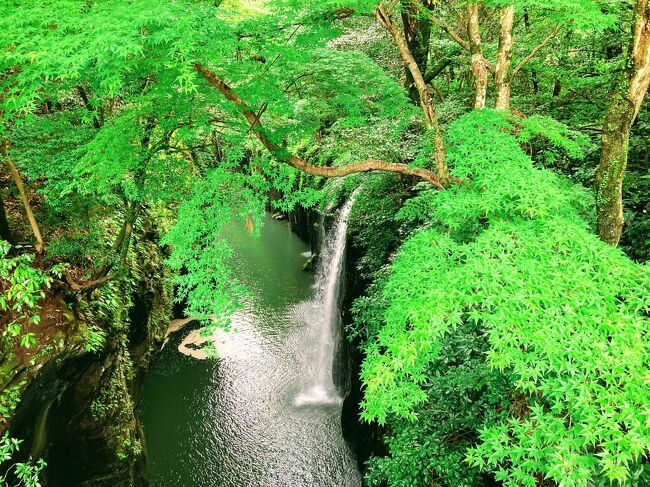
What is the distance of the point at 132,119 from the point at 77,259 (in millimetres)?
5018

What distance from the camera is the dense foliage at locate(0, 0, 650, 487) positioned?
321cm

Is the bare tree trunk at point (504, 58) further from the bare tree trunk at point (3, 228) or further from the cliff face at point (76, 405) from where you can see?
the bare tree trunk at point (3, 228)

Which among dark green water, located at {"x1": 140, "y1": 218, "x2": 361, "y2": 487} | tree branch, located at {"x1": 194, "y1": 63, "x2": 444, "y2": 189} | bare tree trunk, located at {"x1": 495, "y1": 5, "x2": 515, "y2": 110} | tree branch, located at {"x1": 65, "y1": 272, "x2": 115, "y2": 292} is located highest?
bare tree trunk, located at {"x1": 495, "y1": 5, "x2": 515, "y2": 110}

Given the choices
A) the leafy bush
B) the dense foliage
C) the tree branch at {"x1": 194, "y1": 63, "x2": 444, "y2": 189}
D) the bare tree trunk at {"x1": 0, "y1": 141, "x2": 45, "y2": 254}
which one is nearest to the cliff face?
the dense foliage

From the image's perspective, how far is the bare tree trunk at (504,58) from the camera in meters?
5.64

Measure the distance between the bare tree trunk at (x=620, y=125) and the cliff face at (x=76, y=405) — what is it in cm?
923

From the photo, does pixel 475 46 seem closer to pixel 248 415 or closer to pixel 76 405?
pixel 76 405

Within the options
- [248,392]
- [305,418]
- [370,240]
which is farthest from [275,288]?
[370,240]

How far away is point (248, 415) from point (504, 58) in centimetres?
1226

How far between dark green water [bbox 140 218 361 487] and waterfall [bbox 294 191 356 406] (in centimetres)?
25

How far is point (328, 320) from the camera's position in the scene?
1638cm

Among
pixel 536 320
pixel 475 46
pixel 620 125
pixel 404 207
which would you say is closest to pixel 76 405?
pixel 404 207

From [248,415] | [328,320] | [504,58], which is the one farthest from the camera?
[328,320]

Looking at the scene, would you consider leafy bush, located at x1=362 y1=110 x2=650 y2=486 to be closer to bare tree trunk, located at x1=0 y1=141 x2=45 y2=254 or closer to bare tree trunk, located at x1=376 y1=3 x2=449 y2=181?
bare tree trunk, located at x1=376 y1=3 x2=449 y2=181
